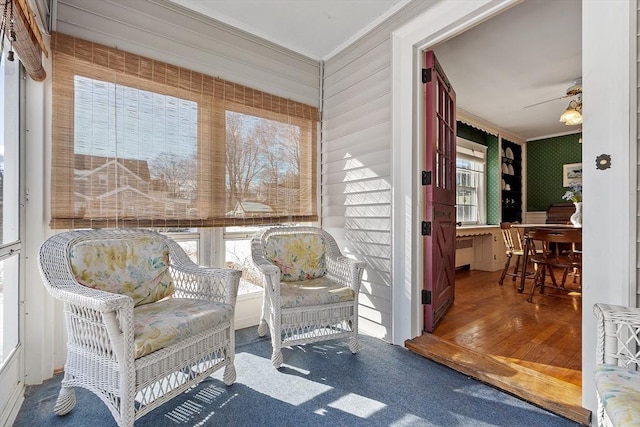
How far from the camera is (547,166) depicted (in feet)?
20.7

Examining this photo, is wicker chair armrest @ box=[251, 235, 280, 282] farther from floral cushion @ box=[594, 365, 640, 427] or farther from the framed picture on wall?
the framed picture on wall

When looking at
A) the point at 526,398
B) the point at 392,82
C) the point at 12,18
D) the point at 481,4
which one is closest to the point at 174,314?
the point at 12,18

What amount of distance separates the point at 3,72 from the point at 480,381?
316 cm

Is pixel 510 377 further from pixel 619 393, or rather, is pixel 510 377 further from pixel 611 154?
pixel 611 154

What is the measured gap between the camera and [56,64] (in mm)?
1957

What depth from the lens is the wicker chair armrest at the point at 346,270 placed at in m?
2.33

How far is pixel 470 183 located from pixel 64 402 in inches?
227

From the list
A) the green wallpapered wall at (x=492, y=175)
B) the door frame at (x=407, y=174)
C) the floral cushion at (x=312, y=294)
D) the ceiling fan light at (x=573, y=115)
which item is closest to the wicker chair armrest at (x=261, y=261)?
the floral cushion at (x=312, y=294)

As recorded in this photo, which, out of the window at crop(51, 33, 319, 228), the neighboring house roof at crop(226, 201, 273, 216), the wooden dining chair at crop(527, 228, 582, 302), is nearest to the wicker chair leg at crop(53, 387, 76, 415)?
the window at crop(51, 33, 319, 228)

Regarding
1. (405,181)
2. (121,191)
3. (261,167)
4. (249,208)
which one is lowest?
(249,208)

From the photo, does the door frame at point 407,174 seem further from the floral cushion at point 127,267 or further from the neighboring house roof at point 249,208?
the floral cushion at point 127,267

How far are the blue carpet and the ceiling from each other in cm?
262

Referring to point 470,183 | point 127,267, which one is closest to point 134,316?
point 127,267

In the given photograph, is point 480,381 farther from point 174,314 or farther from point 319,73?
point 319,73
